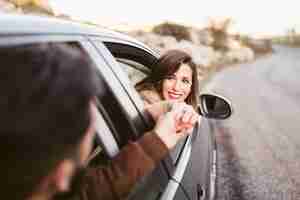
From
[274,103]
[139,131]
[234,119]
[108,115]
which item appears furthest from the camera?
[274,103]

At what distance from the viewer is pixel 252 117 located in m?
10.6

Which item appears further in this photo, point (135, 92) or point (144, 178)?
point (135, 92)

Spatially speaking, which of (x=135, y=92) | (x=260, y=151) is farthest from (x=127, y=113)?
(x=260, y=151)

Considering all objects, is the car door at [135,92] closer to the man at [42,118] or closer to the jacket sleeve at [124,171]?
the jacket sleeve at [124,171]

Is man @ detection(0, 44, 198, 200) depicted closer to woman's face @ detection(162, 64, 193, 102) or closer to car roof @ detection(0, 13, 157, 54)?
car roof @ detection(0, 13, 157, 54)

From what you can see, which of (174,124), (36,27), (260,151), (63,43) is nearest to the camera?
(36,27)

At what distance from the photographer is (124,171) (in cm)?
153

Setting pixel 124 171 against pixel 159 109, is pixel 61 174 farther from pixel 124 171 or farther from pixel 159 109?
pixel 159 109

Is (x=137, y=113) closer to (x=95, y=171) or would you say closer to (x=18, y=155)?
(x=95, y=171)

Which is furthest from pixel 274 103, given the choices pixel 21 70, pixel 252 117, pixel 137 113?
pixel 21 70

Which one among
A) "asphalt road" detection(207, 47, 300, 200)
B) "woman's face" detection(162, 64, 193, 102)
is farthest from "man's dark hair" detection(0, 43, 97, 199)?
"asphalt road" detection(207, 47, 300, 200)

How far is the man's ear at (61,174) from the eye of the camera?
0.95m

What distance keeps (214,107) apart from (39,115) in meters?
2.59

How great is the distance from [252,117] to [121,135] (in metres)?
9.05
